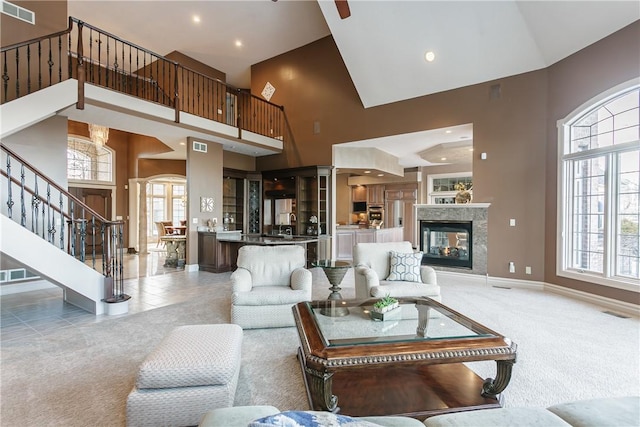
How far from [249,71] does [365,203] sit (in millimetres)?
6035

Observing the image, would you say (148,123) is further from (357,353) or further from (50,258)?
(357,353)

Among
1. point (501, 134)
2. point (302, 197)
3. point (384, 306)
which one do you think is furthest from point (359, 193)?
point (384, 306)

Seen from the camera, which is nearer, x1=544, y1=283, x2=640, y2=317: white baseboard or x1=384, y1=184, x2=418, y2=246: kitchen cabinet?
x1=544, y1=283, x2=640, y2=317: white baseboard

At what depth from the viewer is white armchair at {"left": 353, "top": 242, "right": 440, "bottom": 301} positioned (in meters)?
3.41

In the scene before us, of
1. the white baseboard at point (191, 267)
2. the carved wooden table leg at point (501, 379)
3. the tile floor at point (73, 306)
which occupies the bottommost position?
the tile floor at point (73, 306)

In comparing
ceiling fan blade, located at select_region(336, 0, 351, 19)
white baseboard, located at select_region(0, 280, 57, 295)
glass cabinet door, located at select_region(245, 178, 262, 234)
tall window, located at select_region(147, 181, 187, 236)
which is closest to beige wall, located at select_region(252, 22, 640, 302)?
ceiling fan blade, located at select_region(336, 0, 351, 19)

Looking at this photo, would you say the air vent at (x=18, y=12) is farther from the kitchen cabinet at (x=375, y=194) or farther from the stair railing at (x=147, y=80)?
the kitchen cabinet at (x=375, y=194)

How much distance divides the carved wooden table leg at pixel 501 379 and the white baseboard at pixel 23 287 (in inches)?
272

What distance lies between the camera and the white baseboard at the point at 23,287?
4963 millimetres

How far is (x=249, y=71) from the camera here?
9383 mm

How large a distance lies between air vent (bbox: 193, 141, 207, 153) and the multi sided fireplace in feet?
17.6

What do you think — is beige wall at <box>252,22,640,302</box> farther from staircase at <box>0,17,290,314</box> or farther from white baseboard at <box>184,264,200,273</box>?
white baseboard at <box>184,264,200,273</box>

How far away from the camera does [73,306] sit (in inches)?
167

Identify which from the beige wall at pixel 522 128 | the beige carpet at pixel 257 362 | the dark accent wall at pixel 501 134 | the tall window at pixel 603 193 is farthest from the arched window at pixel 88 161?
the tall window at pixel 603 193
